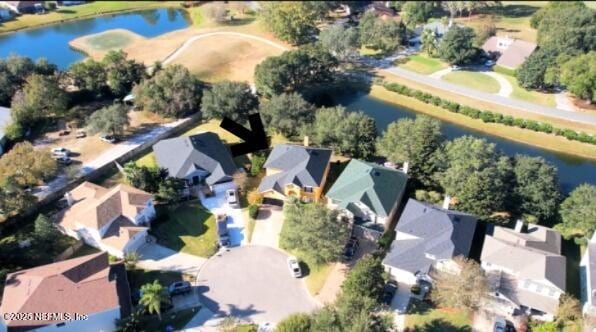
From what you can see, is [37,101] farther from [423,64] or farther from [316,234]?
[423,64]

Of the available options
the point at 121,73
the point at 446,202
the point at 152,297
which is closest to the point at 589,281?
the point at 446,202

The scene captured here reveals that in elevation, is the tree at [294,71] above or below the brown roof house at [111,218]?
above

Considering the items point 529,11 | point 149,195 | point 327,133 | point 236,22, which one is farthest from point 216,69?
point 529,11

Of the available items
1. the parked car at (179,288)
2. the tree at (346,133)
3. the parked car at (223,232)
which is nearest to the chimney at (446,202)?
the tree at (346,133)

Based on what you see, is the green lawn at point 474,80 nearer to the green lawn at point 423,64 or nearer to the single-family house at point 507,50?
the green lawn at point 423,64

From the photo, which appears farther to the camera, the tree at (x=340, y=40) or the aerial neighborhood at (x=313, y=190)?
the tree at (x=340, y=40)

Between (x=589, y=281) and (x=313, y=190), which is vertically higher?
(x=313, y=190)

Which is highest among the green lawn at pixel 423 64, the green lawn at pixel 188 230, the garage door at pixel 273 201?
the green lawn at pixel 423 64
